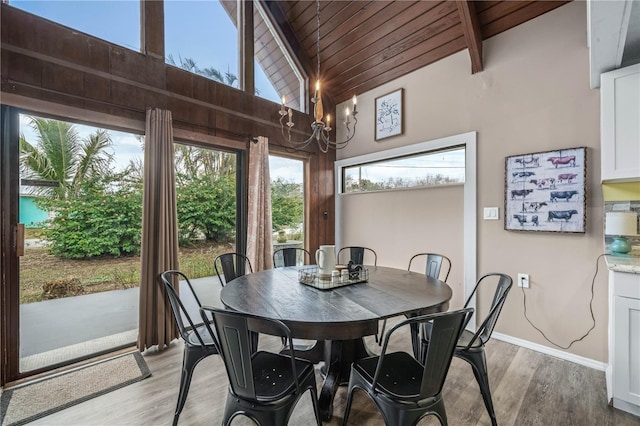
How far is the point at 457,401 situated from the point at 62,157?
3542mm

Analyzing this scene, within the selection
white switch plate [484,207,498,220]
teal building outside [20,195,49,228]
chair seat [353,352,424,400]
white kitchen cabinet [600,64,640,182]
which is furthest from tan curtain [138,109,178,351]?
white kitchen cabinet [600,64,640,182]

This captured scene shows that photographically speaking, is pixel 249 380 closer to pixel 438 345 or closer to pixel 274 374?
pixel 274 374

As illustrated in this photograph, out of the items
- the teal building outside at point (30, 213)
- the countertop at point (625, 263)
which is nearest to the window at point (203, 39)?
the teal building outside at point (30, 213)

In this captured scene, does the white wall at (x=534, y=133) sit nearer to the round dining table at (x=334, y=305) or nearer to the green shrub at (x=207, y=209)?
the round dining table at (x=334, y=305)

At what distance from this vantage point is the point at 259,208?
3.58 m

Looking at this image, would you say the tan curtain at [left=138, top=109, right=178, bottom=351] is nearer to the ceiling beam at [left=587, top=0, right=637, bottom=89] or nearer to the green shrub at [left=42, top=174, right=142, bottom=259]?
the green shrub at [left=42, top=174, right=142, bottom=259]

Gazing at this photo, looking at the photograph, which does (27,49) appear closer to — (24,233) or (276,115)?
A: (24,233)

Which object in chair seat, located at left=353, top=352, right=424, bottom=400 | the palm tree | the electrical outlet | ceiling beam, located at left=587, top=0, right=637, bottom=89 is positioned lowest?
chair seat, located at left=353, top=352, right=424, bottom=400

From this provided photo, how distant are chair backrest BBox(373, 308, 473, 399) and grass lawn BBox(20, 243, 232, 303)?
249 cm

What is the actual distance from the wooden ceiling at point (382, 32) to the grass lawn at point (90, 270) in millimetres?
2997

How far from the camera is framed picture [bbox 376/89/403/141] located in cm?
380

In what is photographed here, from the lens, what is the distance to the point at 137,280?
287cm

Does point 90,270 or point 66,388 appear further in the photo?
point 90,270

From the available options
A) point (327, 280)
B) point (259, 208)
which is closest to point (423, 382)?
point (327, 280)
